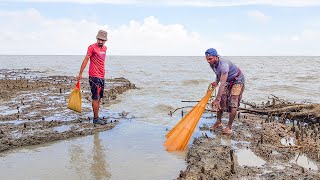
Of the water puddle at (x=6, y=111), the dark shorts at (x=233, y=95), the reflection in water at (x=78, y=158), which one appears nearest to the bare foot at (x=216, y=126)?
the dark shorts at (x=233, y=95)

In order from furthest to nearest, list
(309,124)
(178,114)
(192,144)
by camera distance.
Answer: (178,114) < (309,124) < (192,144)

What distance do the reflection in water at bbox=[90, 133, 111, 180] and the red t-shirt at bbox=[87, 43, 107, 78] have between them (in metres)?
1.94

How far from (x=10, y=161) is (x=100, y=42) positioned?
3228 mm

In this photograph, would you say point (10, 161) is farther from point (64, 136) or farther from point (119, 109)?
point (119, 109)

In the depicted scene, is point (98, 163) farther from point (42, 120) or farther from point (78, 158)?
point (42, 120)

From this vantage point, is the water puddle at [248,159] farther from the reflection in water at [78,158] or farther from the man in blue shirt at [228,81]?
the reflection in water at [78,158]

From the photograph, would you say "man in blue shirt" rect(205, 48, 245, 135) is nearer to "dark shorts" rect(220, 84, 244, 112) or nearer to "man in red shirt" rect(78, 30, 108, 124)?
"dark shorts" rect(220, 84, 244, 112)

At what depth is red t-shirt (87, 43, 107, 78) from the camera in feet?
25.0

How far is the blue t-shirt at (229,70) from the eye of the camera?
6580mm

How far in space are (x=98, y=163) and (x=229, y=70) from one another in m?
3.23

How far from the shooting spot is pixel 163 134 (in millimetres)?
7117

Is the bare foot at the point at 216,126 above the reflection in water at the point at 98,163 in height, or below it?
above

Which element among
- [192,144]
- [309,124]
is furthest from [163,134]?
[309,124]

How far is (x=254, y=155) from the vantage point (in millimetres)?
5633
